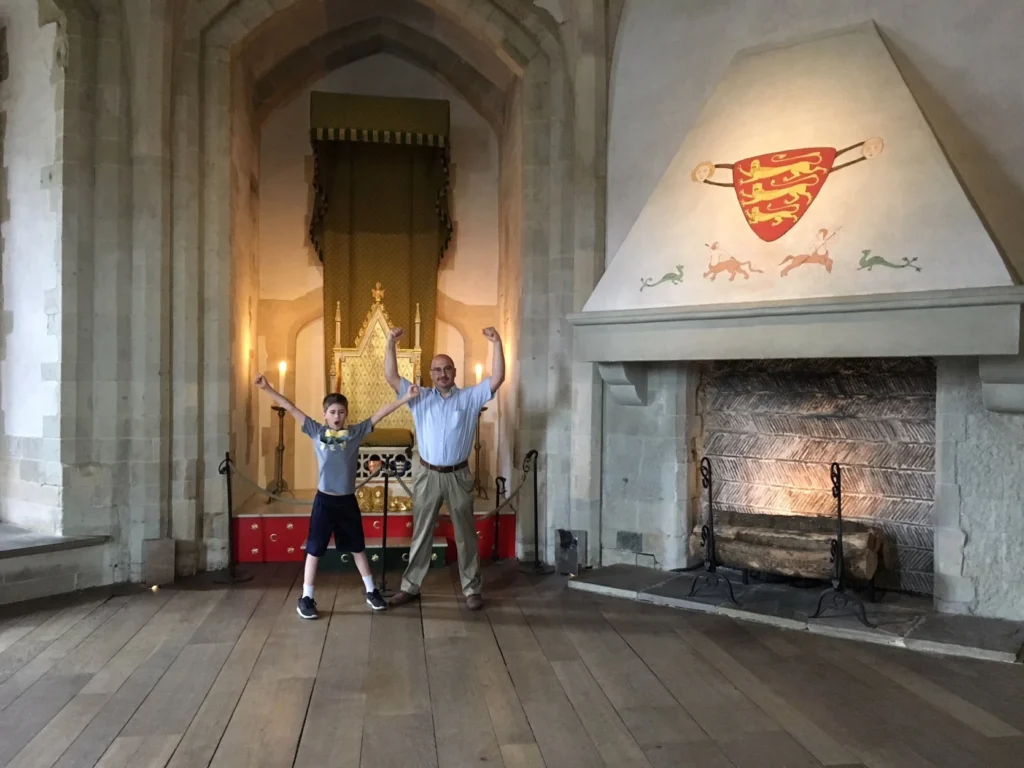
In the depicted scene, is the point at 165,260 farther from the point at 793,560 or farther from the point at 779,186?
the point at 793,560

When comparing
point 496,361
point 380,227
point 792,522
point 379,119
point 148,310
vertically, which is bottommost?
point 792,522

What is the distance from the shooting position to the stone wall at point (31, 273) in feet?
16.5

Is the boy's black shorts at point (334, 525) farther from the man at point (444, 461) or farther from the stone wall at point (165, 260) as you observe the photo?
the stone wall at point (165, 260)

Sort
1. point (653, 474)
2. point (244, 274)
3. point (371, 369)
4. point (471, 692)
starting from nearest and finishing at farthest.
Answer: point (471, 692)
point (653, 474)
point (244, 274)
point (371, 369)

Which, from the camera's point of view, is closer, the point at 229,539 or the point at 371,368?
the point at 229,539

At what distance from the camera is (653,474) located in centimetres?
534

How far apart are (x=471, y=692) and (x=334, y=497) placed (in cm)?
154

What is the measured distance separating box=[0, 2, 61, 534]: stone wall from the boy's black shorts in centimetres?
185

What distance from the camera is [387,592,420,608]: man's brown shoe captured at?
457 centimetres

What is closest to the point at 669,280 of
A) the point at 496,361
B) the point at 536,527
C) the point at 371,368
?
the point at 496,361

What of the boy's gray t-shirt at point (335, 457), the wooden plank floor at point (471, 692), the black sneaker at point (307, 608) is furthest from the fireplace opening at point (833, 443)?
the black sneaker at point (307, 608)

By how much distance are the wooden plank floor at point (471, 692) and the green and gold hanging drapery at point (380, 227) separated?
3.25m

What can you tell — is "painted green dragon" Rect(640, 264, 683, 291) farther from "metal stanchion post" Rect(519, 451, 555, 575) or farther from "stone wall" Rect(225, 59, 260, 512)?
"stone wall" Rect(225, 59, 260, 512)

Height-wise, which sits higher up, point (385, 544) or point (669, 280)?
point (669, 280)
